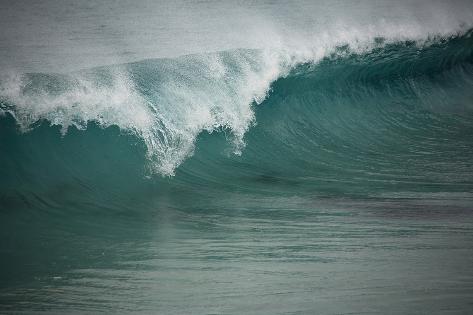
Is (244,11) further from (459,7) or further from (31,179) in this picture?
(31,179)

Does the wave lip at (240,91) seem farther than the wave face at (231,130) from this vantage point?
Yes

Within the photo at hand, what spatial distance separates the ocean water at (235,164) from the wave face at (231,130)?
27 millimetres

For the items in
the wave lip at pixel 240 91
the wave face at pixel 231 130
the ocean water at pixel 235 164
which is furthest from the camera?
the wave lip at pixel 240 91

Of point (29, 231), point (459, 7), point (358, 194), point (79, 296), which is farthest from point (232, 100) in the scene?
point (459, 7)

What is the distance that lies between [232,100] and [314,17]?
5.13 meters

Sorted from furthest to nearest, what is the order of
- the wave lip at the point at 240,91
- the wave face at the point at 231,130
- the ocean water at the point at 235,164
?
the wave lip at the point at 240,91, the wave face at the point at 231,130, the ocean water at the point at 235,164

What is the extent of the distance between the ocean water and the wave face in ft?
0.09

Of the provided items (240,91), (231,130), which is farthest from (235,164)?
(240,91)

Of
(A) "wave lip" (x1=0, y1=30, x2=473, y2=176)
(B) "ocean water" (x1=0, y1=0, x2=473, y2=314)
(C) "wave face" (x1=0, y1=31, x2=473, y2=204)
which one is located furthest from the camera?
(A) "wave lip" (x1=0, y1=30, x2=473, y2=176)

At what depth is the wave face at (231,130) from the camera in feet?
22.0

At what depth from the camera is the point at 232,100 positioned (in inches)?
327

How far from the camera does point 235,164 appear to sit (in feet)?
24.3

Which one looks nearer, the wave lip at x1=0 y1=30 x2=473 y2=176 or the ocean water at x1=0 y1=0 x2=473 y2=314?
the ocean water at x1=0 y1=0 x2=473 y2=314

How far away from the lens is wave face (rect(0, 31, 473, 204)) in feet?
22.0
